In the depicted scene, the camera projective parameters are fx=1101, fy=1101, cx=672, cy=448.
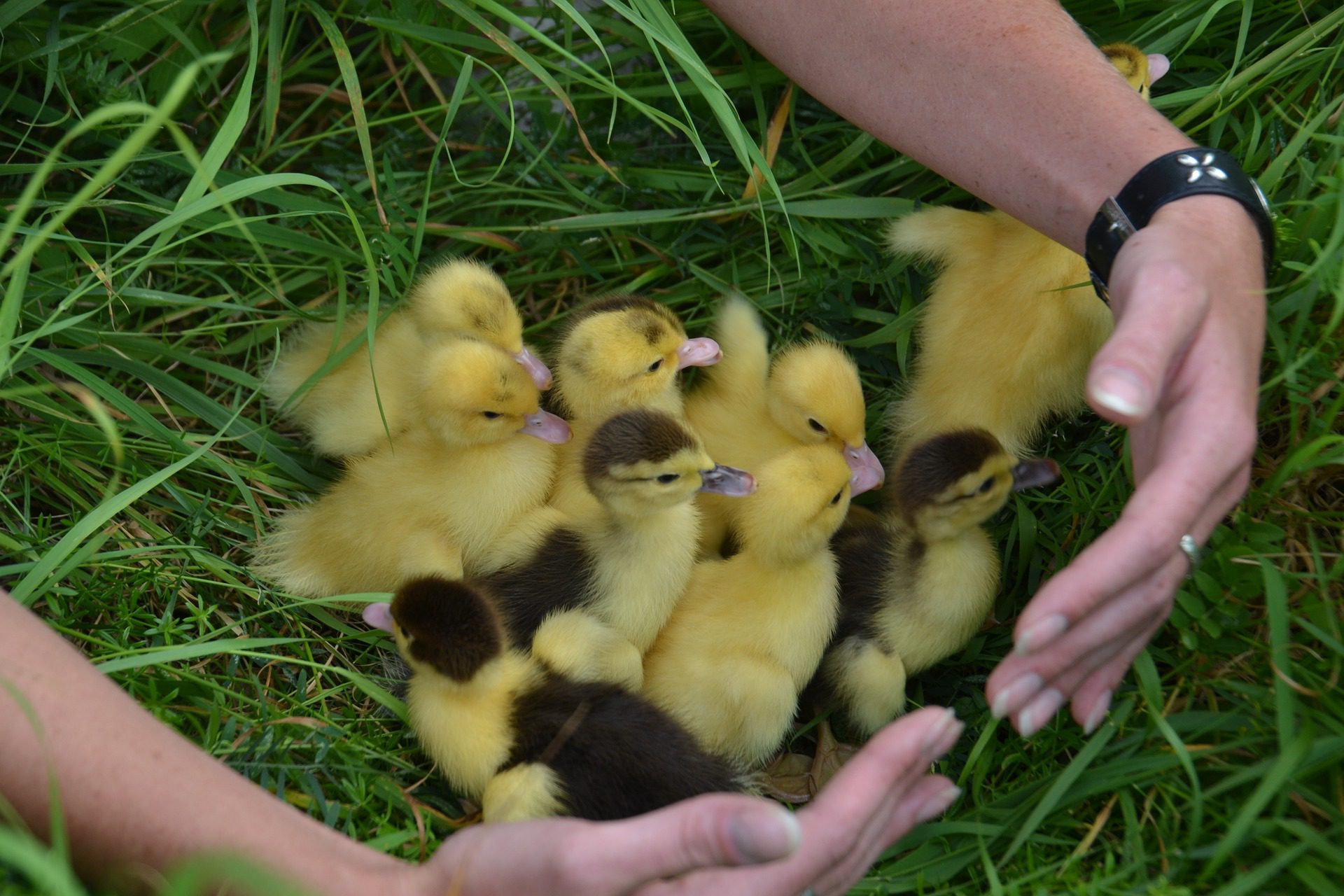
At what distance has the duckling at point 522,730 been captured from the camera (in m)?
1.77

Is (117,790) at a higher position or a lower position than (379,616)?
higher

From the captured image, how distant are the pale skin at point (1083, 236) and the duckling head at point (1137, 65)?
0.60 ft

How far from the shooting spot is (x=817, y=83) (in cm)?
231

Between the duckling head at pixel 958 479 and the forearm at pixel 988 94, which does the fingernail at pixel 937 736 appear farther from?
the forearm at pixel 988 94

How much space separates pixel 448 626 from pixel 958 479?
892 millimetres

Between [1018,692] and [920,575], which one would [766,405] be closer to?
[920,575]

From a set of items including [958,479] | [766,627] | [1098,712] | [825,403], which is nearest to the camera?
[1098,712]

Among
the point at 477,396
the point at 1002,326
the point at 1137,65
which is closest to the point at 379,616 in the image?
the point at 477,396

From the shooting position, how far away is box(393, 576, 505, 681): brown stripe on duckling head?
176 centimetres

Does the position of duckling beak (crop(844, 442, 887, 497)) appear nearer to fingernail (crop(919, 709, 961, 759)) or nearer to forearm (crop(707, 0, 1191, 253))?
forearm (crop(707, 0, 1191, 253))

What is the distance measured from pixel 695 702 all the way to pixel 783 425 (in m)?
0.59

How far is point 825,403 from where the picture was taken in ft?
6.93

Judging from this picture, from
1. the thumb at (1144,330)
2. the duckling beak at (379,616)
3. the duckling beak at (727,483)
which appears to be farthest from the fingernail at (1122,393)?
the duckling beak at (379,616)

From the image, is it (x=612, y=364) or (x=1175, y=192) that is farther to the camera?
(x=612, y=364)
